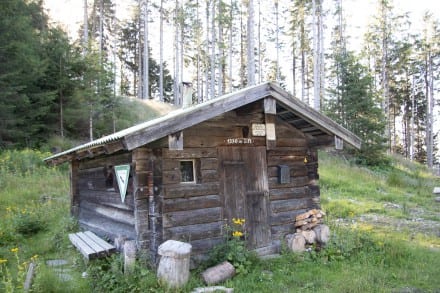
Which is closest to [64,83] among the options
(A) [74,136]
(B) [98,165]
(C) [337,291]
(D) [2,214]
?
(A) [74,136]

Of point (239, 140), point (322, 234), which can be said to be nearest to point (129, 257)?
point (239, 140)

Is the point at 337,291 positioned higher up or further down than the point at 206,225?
further down

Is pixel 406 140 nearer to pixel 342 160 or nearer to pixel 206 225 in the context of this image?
pixel 342 160

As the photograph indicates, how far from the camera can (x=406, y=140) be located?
137 ft

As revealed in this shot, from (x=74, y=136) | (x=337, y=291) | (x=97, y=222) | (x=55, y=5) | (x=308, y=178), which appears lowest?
(x=337, y=291)

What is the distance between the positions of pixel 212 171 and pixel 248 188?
2.98ft

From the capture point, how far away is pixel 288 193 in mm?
7930

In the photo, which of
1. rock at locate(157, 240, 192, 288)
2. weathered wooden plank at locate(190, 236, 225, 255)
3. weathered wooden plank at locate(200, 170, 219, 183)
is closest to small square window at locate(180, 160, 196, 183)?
weathered wooden plank at locate(200, 170, 219, 183)

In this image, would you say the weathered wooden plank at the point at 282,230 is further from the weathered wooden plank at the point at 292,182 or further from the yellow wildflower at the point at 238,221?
the yellow wildflower at the point at 238,221

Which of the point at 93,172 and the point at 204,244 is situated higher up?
the point at 93,172

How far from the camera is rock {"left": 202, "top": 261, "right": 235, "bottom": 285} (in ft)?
18.8

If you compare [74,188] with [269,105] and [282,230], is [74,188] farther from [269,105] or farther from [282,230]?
[269,105]

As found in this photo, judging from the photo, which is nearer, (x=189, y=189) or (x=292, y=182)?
(x=189, y=189)

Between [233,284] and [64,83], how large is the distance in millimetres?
13887
